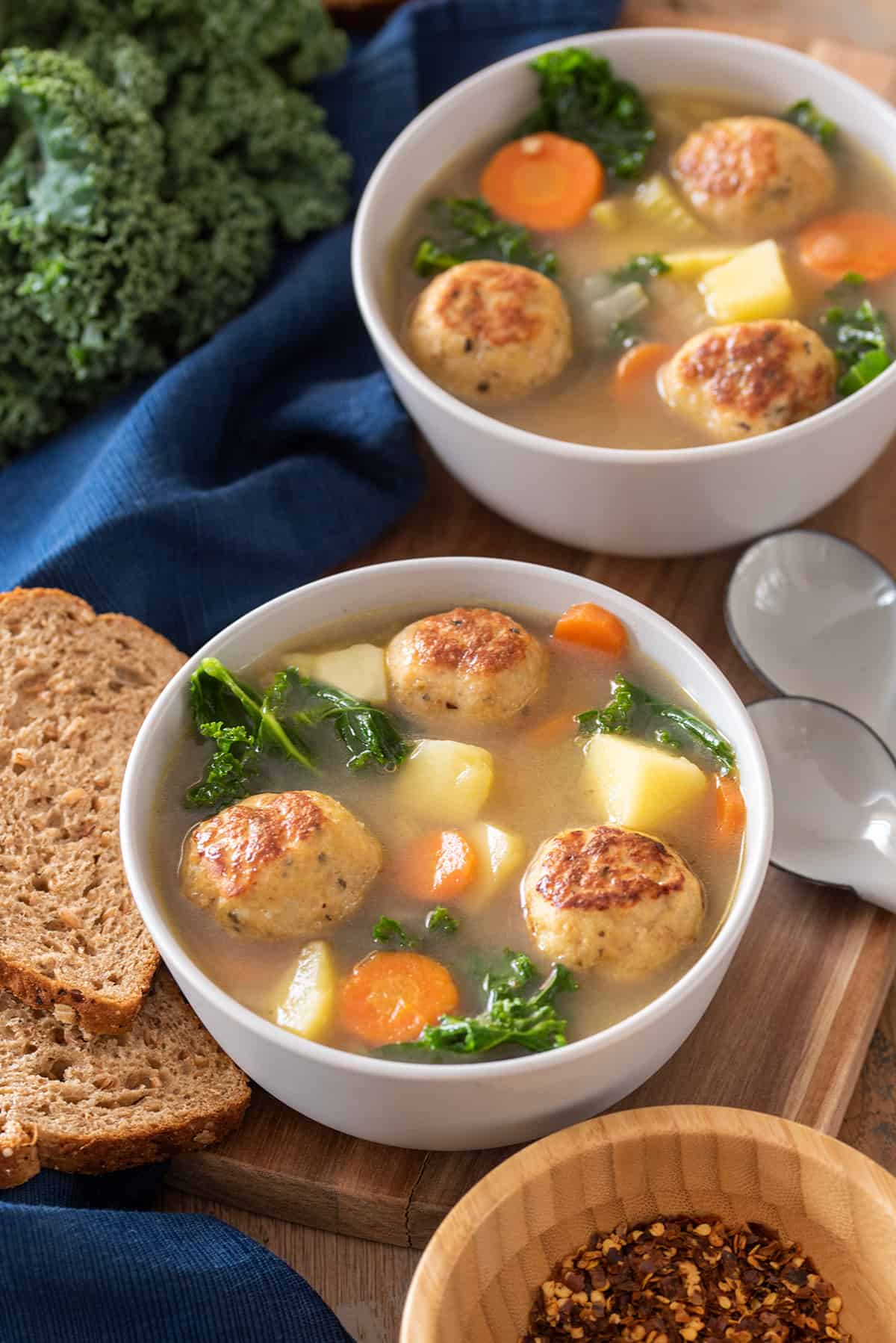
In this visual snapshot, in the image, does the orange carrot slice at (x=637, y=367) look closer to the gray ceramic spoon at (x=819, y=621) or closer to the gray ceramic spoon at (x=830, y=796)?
the gray ceramic spoon at (x=819, y=621)

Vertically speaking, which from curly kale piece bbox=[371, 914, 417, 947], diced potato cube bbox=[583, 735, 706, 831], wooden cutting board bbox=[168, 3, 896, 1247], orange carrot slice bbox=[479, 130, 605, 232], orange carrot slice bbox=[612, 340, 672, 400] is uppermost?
orange carrot slice bbox=[479, 130, 605, 232]

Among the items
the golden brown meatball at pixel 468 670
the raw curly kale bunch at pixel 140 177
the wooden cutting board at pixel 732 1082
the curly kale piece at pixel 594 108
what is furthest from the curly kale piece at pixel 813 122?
the golden brown meatball at pixel 468 670

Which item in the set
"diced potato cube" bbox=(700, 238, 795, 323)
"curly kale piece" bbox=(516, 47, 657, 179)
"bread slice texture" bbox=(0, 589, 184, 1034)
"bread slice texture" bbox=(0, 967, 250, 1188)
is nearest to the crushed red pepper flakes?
"bread slice texture" bbox=(0, 967, 250, 1188)

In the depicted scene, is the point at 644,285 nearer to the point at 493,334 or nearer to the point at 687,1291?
the point at 493,334

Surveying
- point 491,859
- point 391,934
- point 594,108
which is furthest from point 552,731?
point 594,108

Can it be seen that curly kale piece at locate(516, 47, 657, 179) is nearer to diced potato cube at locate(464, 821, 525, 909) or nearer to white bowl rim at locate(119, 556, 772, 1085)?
white bowl rim at locate(119, 556, 772, 1085)

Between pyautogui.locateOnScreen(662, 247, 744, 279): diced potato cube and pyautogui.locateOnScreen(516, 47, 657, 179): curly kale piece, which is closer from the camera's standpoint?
pyautogui.locateOnScreen(662, 247, 744, 279): diced potato cube
